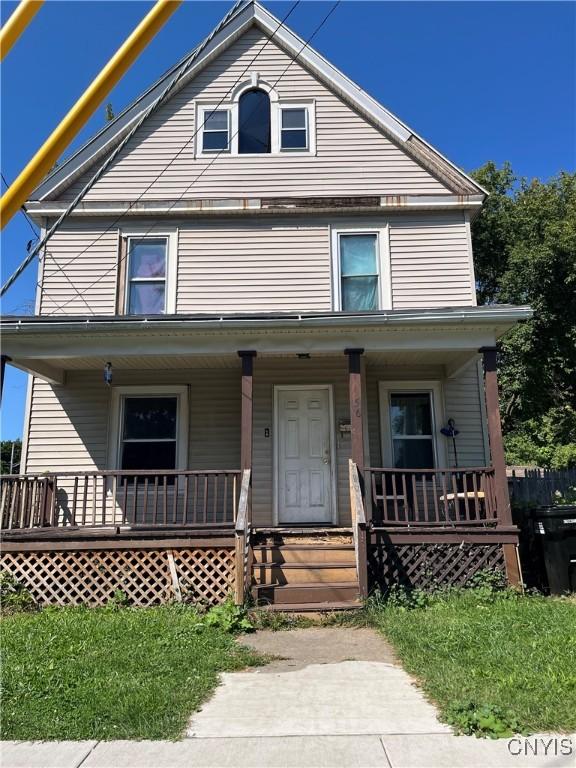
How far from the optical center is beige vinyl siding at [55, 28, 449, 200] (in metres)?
10.2

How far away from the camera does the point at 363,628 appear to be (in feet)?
19.9

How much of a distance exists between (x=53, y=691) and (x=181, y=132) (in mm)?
9306

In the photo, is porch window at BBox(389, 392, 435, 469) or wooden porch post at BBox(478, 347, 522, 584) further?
porch window at BBox(389, 392, 435, 469)

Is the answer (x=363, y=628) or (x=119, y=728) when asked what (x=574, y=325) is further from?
(x=119, y=728)

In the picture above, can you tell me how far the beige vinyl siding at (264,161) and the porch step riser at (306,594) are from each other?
6.68 meters

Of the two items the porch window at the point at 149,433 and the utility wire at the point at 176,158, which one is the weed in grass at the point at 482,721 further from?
the utility wire at the point at 176,158

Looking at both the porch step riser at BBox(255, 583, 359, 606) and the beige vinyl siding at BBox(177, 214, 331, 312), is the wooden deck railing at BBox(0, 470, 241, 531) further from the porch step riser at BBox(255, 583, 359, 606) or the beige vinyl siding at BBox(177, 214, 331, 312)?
the beige vinyl siding at BBox(177, 214, 331, 312)

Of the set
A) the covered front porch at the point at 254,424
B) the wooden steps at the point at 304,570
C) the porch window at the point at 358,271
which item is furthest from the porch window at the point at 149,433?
the porch window at the point at 358,271

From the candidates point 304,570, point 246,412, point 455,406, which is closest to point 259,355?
point 246,412

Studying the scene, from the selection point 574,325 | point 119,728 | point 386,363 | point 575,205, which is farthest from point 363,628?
point 575,205

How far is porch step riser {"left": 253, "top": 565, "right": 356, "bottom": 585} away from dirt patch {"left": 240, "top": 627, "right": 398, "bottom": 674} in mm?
931

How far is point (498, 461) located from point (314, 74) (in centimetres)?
779

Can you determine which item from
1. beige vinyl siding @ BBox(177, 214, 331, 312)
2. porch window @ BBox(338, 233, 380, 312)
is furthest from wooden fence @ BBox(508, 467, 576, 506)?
beige vinyl siding @ BBox(177, 214, 331, 312)

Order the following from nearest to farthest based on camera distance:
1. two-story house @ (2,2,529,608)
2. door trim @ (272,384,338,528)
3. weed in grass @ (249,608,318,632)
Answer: weed in grass @ (249,608,318,632) < two-story house @ (2,2,529,608) < door trim @ (272,384,338,528)
